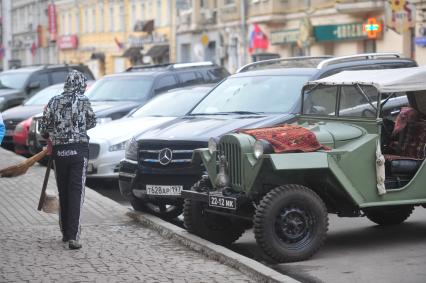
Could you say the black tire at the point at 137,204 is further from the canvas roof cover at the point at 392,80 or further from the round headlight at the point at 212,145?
the canvas roof cover at the point at 392,80

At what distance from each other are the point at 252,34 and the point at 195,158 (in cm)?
3885

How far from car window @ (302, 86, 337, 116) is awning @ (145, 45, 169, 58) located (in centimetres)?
4936

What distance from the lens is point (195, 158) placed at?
1049 cm

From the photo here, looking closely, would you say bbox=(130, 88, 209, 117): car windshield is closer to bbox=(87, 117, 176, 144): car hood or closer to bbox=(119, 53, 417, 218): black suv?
bbox=(87, 117, 176, 144): car hood

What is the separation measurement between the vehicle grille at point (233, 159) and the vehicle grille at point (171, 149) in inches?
57.4

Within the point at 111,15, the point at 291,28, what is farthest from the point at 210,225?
the point at 111,15

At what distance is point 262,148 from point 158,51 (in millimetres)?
51525

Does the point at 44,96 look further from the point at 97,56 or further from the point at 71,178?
the point at 97,56

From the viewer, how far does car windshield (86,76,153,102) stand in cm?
1884

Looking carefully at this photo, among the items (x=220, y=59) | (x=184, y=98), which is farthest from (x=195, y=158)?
(x=220, y=59)

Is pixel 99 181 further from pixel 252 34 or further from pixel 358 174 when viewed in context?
pixel 252 34

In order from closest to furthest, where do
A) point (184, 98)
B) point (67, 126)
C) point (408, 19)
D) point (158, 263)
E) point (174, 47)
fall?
point (158, 263) < point (67, 126) < point (184, 98) < point (408, 19) < point (174, 47)

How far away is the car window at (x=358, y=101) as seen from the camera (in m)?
9.94

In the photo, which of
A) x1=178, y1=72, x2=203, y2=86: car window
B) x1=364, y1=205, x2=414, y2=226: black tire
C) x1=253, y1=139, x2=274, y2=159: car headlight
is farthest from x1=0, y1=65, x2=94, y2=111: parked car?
x1=253, y1=139, x2=274, y2=159: car headlight
